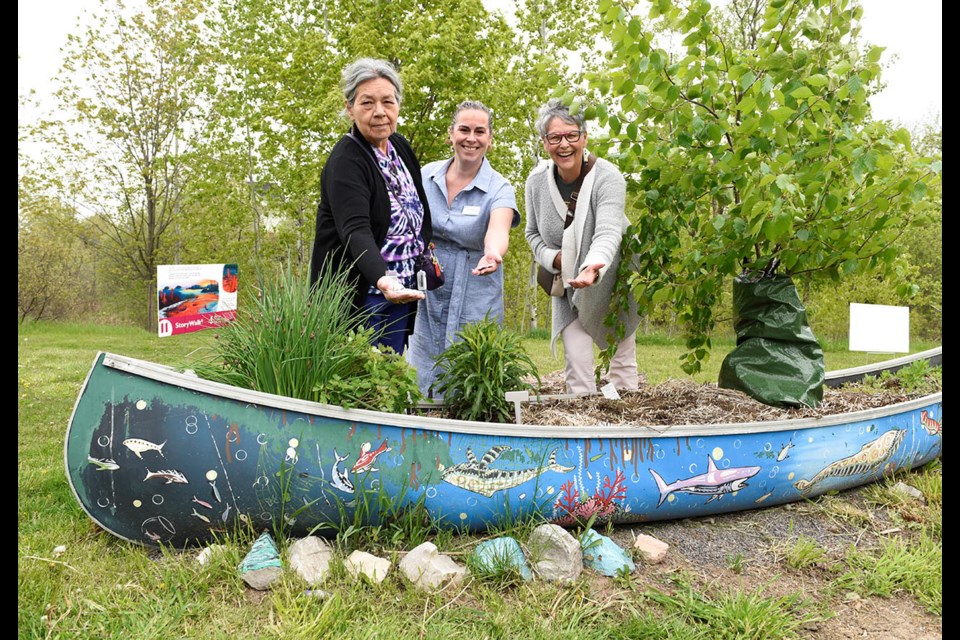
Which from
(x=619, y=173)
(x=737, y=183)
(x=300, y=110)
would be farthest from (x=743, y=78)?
(x=300, y=110)

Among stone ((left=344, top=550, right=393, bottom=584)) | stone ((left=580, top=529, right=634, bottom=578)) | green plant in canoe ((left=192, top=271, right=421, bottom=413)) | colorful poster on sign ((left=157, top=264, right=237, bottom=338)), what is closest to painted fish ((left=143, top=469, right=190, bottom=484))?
green plant in canoe ((left=192, top=271, right=421, bottom=413))

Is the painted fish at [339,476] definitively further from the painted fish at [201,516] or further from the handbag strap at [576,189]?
the handbag strap at [576,189]

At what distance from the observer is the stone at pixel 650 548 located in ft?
8.17

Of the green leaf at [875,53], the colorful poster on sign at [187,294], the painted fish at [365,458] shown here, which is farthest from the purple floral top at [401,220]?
the colorful poster on sign at [187,294]

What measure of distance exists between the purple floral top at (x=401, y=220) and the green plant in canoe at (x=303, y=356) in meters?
0.45

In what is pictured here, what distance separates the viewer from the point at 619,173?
Answer: 345 centimetres

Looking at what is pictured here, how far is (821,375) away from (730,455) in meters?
0.99

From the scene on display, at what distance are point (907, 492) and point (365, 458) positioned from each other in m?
2.85

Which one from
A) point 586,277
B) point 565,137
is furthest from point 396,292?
point 565,137

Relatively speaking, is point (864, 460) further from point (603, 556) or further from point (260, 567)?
point (260, 567)

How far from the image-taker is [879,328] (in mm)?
4199

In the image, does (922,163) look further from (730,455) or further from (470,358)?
(470,358)

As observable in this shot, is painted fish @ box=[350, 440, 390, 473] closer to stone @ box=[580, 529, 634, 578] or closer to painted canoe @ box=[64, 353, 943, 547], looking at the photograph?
painted canoe @ box=[64, 353, 943, 547]

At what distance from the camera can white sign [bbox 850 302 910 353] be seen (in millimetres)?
4184
